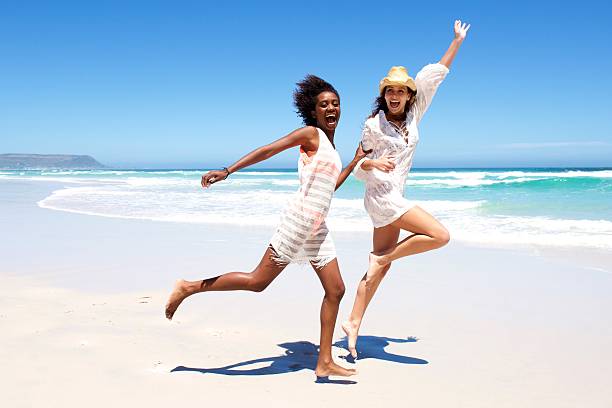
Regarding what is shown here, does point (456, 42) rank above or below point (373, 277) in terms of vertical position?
above

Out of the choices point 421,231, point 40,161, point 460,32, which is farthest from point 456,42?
point 40,161

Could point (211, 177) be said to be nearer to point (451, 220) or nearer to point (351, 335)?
point (351, 335)

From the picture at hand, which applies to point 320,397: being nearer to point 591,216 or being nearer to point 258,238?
point 258,238

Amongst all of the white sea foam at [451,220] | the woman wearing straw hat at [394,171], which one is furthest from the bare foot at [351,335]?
the white sea foam at [451,220]

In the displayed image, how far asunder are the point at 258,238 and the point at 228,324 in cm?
491

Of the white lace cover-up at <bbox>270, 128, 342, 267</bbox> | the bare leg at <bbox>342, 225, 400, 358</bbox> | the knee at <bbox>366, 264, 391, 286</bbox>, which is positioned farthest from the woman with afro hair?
the knee at <bbox>366, 264, 391, 286</bbox>

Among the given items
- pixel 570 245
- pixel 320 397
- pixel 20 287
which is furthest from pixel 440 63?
pixel 570 245

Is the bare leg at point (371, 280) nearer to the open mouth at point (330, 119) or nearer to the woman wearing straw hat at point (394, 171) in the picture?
the woman wearing straw hat at point (394, 171)

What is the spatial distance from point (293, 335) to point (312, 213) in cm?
145

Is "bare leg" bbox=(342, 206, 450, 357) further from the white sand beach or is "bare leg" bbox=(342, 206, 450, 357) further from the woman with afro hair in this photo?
the woman with afro hair

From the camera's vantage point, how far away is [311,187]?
350 centimetres

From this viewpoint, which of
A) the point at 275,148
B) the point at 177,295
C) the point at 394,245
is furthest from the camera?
the point at 394,245

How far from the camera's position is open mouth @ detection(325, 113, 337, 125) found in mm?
3590

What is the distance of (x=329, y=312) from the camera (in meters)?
3.66
